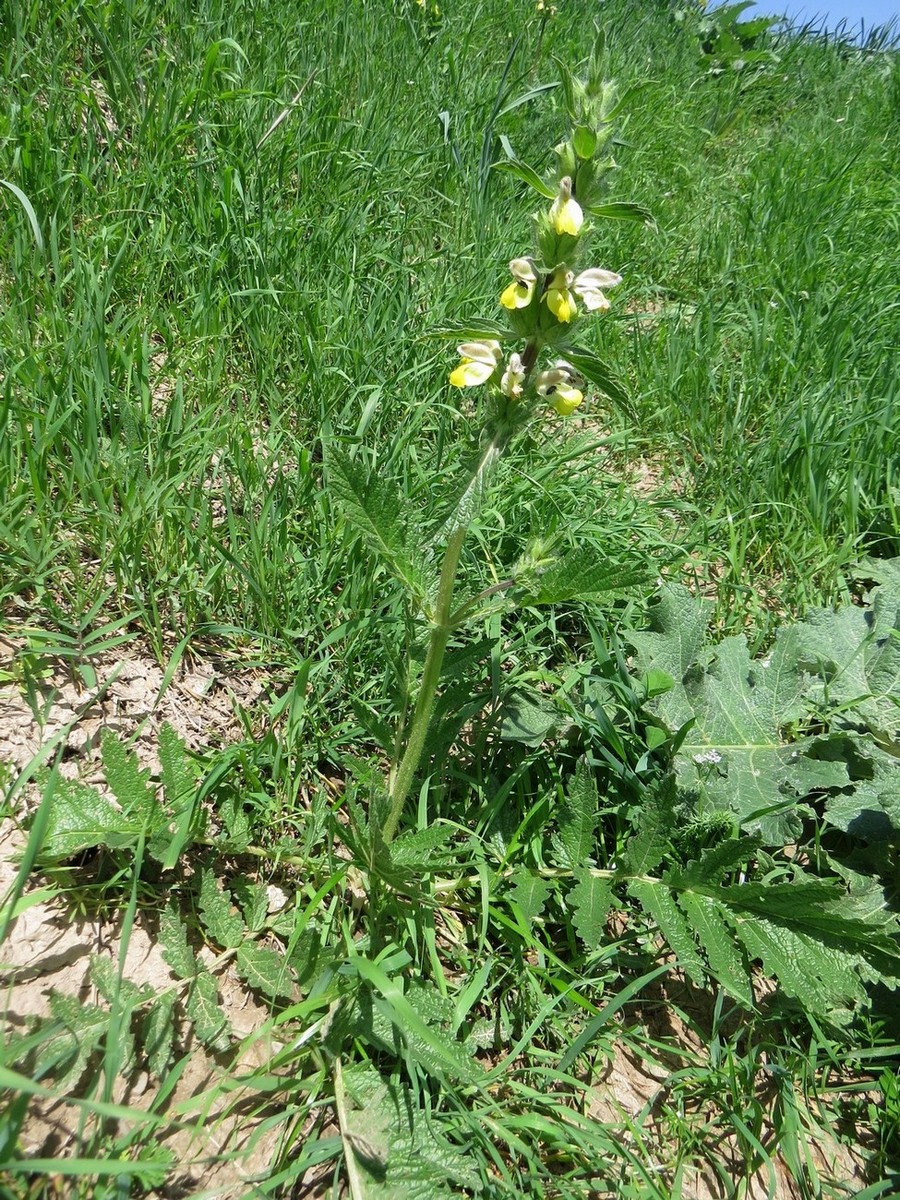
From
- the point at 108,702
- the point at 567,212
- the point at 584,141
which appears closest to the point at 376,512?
the point at 567,212

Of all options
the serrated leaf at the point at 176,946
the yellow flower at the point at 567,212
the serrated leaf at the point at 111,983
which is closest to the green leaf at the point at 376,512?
the yellow flower at the point at 567,212

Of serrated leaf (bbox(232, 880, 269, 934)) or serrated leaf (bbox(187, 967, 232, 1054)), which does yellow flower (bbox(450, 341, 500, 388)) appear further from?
serrated leaf (bbox(187, 967, 232, 1054))

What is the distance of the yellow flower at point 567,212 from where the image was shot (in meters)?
1.47

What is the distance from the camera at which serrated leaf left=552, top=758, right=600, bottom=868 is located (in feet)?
6.10

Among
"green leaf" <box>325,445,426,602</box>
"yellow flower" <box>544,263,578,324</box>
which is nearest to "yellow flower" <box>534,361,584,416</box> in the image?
"yellow flower" <box>544,263,578,324</box>

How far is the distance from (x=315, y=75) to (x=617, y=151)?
1.52m

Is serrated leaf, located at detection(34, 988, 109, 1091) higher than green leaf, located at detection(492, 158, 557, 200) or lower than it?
lower

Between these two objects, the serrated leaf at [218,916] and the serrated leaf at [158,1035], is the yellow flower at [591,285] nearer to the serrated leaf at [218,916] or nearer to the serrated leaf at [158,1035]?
the serrated leaf at [218,916]

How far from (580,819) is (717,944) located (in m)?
0.37

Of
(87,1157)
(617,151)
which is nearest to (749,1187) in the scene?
(87,1157)

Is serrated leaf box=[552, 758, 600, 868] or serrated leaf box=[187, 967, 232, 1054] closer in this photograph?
serrated leaf box=[187, 967, 232, 1054]

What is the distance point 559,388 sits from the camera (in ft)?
5.30

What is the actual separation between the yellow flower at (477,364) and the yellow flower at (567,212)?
0.25 meters

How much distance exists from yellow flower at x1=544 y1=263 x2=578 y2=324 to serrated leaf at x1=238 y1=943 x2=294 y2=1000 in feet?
4.40
